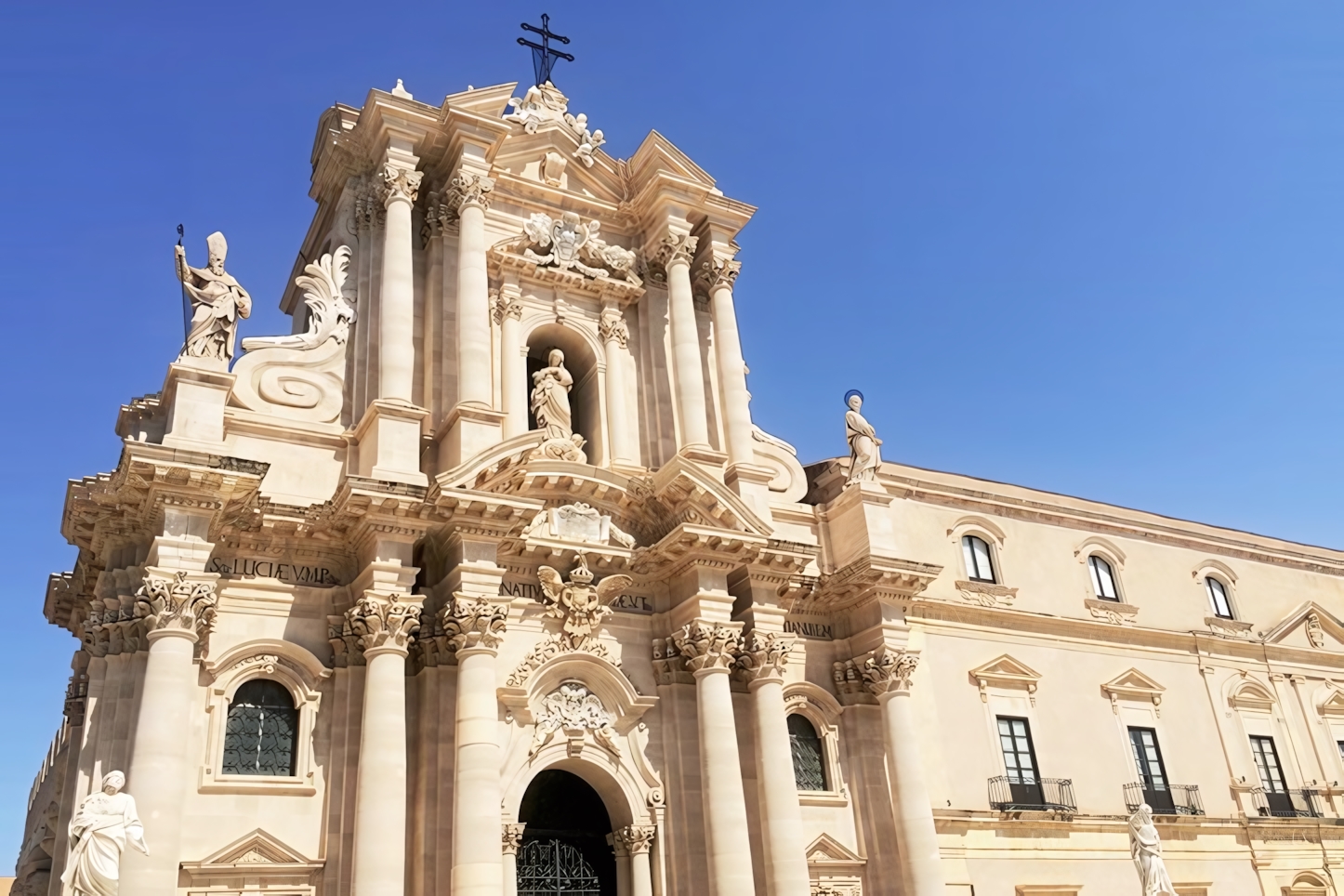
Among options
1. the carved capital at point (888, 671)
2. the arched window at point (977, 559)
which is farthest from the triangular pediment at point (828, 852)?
the arched window at point (977, 559)

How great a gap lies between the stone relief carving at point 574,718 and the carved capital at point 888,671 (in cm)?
497

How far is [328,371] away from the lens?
19.5 meters

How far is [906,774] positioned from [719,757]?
12.4 ft

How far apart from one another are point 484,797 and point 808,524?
9.00 meters

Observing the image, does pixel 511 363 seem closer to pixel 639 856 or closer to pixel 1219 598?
pixel 639 856

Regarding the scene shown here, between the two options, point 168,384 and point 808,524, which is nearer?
point 168,384

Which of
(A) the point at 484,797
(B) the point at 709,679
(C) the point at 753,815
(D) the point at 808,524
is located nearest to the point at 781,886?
(C) the point at 753,815

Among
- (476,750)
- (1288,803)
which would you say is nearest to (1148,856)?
(1288,803)

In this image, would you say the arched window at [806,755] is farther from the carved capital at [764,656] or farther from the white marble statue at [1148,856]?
the white marble statue at [1148,856]

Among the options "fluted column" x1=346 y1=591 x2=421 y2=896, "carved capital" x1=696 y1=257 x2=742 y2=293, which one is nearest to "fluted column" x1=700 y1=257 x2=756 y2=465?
"carved capital" x1=696 y1=257 x2=742 y2=293

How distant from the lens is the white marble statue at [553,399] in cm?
2088

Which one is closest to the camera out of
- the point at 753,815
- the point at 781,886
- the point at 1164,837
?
the point at 781,886

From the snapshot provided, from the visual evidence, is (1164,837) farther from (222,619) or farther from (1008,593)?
(222,619)

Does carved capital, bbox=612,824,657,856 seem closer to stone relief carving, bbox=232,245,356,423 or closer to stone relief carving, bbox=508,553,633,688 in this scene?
stone relief carving, bbox=508,553,633,688
